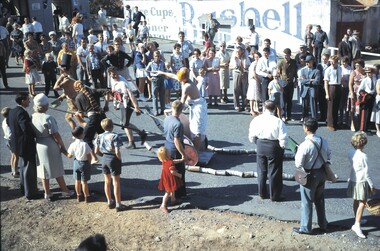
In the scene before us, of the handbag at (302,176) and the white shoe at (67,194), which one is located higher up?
the handbag at (302,176)

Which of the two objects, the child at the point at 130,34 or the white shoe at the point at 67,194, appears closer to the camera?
the white shoe at the point at 67,194

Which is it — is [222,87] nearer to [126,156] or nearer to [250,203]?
[126,156]

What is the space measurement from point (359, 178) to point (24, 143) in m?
5.18

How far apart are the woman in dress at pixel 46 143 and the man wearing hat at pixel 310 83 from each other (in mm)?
6145

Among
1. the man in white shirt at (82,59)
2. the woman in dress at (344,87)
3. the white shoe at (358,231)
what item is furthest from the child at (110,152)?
the man in white shirt at (82,59)

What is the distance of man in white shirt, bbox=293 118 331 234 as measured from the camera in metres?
7.44

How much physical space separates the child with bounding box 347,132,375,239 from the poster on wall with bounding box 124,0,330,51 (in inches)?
666

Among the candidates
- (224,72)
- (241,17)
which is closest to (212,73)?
(224,72)

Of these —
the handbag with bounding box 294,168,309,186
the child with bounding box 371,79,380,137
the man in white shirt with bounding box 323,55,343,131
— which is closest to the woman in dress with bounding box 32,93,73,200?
the handbag with bounding box 294,168,309,186

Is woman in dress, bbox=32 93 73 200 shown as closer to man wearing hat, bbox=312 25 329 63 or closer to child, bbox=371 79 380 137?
child, bbox=371 79 380 137

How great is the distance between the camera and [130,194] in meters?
9.27

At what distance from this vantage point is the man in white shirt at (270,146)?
8398mm

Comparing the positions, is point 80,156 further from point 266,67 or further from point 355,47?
point 355,47

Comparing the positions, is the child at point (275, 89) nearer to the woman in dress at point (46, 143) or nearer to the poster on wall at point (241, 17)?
the woman in dress at point (46, 143)
